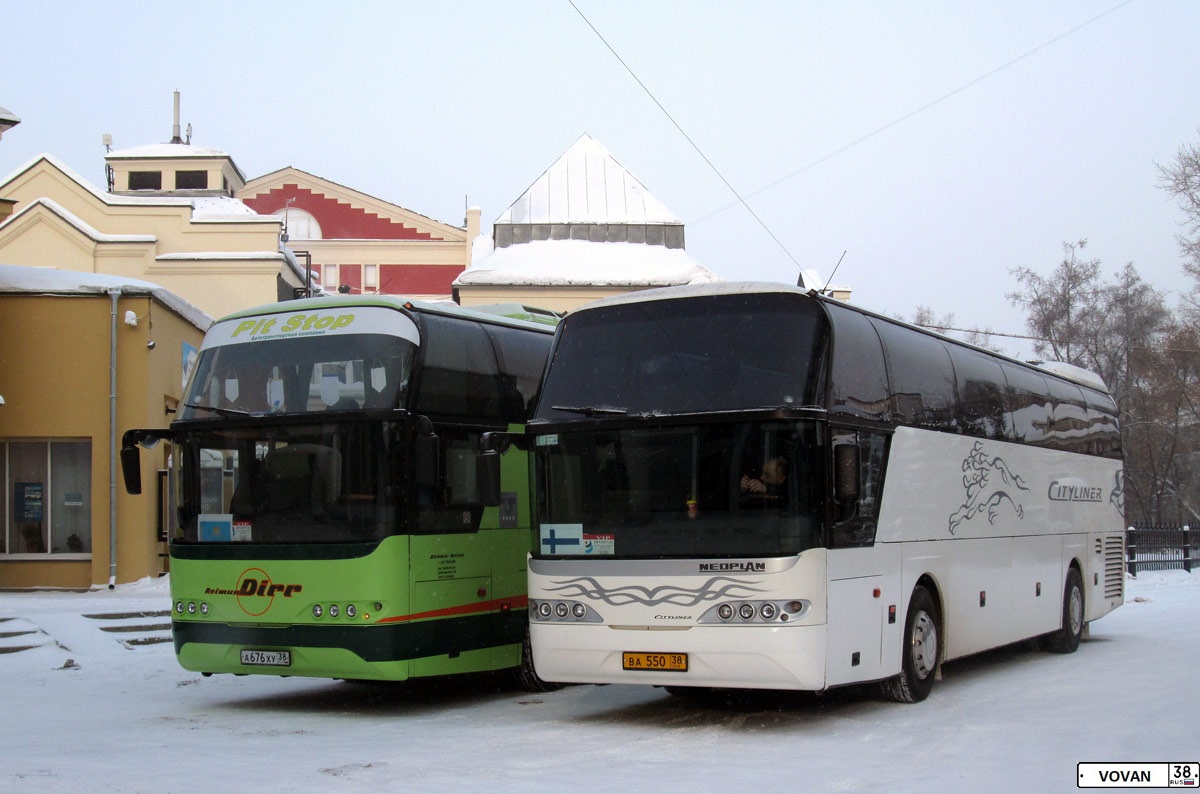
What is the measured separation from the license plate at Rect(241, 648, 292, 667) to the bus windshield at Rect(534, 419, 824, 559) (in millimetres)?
2563

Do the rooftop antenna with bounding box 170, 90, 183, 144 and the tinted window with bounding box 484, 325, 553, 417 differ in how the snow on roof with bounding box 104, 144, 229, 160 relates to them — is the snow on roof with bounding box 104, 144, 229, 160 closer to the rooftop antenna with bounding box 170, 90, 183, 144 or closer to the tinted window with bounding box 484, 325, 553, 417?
the rooftop antenna with bounding box 170, 90, 183, 144

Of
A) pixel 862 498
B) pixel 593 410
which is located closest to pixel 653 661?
pixel 593 410

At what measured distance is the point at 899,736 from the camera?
33.7ft

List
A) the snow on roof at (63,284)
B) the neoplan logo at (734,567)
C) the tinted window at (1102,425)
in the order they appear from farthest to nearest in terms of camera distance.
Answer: the snow on roof at (63,284) → the tinted window at (1102,425) → the neoplan logo at (734,567)

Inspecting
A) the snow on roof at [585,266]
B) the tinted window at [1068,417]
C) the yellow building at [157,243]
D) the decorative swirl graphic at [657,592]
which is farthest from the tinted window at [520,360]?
the snow on roof at [585,266]

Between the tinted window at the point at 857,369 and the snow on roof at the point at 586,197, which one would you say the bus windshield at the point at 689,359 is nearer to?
the tinted window at the point at 857,369

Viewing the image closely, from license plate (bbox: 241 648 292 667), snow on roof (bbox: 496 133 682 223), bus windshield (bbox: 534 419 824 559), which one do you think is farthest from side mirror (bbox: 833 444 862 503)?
snow on roof (bbox: 496 133 682 223)

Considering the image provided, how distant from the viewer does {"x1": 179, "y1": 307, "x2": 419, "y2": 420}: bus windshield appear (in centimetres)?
1196

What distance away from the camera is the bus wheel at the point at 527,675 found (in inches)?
534

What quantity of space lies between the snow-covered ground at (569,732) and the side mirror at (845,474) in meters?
1.85

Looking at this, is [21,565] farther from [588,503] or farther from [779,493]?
[779,493]

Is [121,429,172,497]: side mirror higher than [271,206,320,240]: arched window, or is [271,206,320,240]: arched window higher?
[271,206,320,240]: arched window

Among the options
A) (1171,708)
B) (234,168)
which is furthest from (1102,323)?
(1171,708)

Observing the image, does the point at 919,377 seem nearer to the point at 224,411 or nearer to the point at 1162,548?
the point at 224,411
